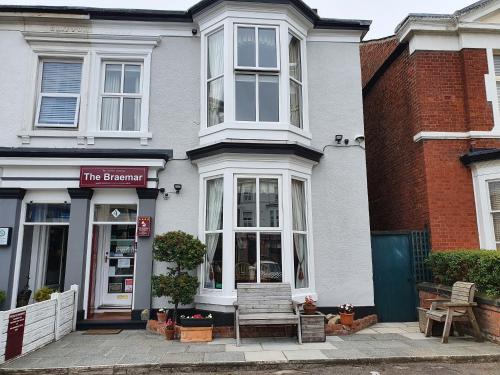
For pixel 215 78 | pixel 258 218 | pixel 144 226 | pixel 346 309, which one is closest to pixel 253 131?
pixel 215 78

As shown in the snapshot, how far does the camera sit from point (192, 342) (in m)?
7.03

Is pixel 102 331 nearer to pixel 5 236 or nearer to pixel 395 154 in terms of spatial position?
pixel 5 236

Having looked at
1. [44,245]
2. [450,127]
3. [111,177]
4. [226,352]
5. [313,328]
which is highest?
[450,127]

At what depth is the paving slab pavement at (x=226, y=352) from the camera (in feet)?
18.8

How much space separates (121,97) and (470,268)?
822 cm

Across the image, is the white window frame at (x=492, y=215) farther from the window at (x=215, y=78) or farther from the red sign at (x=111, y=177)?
the red sign at (x=111, y=177)

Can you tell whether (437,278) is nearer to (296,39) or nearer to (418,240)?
(418,240)

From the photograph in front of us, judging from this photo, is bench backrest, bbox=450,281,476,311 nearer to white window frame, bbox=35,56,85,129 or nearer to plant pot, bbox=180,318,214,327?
plant pot, bbox=180,318,214,327

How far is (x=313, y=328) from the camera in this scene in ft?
23.0

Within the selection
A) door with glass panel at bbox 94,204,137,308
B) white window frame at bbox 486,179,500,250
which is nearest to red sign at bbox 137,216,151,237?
door with glass panel at bbox 94,204,137,308

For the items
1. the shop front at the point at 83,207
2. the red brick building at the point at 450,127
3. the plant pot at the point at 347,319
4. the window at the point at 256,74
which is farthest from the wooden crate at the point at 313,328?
the window at the point at 256,74

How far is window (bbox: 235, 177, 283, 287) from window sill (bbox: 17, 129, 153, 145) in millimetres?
2460

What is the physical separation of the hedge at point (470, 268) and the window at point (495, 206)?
1.50 m

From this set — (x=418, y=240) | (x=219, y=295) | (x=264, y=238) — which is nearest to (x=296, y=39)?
(x=264, y=238)
